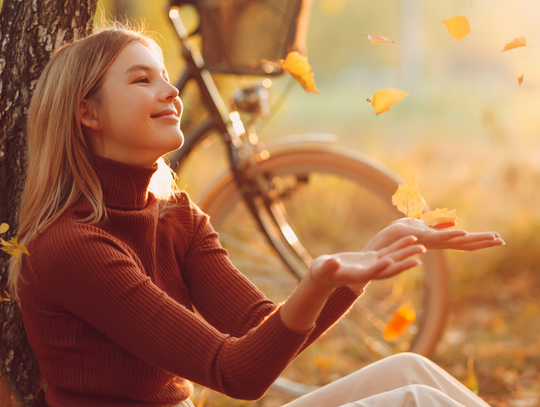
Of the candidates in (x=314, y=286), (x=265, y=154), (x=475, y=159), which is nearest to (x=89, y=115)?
(x=314, y=286)

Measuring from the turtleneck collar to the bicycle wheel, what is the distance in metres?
0.69

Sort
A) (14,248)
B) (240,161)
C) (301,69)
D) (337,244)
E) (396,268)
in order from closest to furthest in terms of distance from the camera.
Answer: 1. (396,268)
2. (14,248)
3. (301,69)
4. (240,161)
5. (337,244)

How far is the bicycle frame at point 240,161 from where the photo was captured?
204 centimetres

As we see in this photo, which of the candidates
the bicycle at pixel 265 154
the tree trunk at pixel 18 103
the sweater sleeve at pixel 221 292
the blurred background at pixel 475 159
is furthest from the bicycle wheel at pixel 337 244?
the tree trunk at pixel 18 103

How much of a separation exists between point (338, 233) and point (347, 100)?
6.81 meters

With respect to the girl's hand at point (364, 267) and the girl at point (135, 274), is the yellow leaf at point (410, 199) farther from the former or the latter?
the girl's hand at point (364, 267)

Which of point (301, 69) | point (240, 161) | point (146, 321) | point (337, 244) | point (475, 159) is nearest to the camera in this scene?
point (146, 321)

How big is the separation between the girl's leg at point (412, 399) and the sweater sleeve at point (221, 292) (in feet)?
0.94

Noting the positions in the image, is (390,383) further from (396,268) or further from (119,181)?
(119,181)

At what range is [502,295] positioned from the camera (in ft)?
10.8

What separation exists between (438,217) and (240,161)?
3.38 feet

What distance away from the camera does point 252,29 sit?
82.0 inches

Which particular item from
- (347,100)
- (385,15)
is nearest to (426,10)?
(385,15)

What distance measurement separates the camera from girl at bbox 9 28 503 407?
3.15 ft
